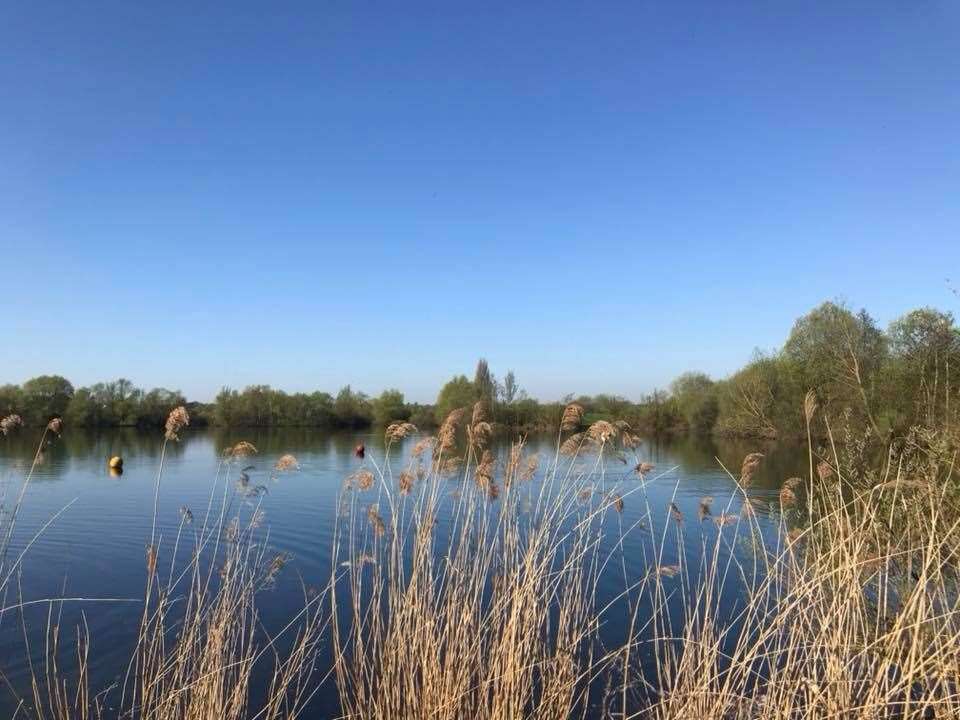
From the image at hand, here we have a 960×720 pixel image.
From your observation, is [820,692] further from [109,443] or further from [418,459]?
[109,443]

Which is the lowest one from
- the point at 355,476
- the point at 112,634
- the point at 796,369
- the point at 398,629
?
the point at 112,634

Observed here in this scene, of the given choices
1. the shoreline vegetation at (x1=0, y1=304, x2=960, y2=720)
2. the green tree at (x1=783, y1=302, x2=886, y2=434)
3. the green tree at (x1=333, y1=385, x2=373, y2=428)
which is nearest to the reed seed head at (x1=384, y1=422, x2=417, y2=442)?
the shoreline vegetation at (x1=0, y1=304, x2=960, y2=720)

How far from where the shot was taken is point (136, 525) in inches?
588

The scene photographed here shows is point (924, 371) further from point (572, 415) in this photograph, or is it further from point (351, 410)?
point (351, 410)

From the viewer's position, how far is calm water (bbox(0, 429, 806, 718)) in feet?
27.6

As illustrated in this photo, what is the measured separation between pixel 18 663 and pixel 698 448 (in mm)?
36150

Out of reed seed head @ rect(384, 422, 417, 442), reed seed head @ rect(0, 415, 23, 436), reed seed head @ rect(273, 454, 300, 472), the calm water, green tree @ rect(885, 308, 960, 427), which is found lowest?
the calm water

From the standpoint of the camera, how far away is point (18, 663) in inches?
298

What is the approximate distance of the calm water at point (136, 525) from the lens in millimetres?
8422

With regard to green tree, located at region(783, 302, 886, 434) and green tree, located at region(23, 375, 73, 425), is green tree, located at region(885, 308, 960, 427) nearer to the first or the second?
green tree, located at region(783, 302, 886, 434)

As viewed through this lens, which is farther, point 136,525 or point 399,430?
point 136,525

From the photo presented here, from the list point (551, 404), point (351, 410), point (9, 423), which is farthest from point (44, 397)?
point (9, 423)

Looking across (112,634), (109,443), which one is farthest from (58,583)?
(109,443)

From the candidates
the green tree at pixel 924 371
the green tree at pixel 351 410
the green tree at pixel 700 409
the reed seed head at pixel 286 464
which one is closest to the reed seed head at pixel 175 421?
the reed seed head at pixel 286 464
